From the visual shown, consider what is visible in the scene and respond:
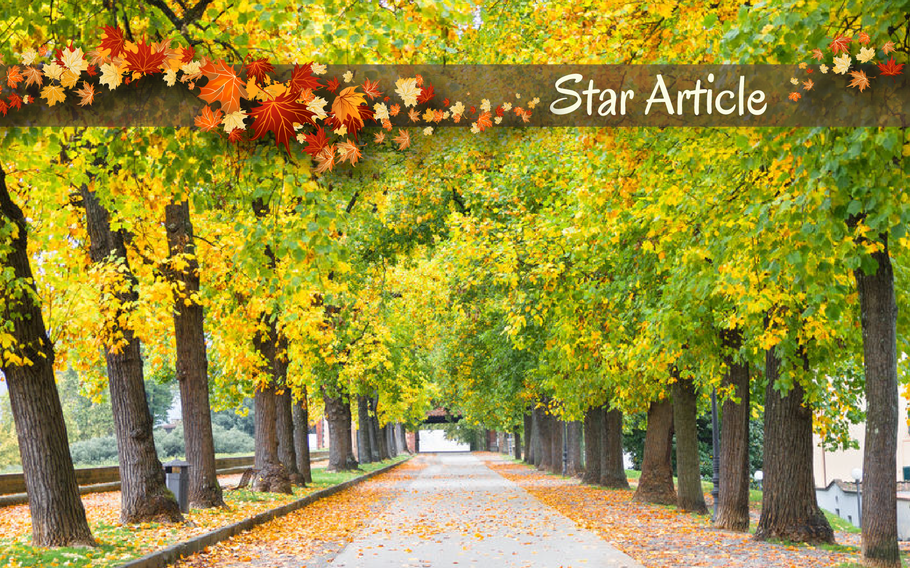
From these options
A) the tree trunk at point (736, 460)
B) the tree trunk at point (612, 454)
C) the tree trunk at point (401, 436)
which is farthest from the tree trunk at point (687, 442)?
the tree trunk at point (401, 436)

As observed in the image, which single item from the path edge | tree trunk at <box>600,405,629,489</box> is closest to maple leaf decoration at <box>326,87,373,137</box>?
the path edge

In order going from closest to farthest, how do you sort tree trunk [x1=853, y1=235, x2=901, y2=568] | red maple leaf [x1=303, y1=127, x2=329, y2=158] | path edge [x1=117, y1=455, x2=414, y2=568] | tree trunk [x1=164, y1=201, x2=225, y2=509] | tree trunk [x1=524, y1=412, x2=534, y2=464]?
red maple leaf [x1=303, y1=127, x2=329, y2=158]
tree trunk [x1=853, y1=235, x2=901, y2=568]
path edge [x1=117, y1=455, x2=414, y2=568]
tree trunk [x1=164, y1=201, x2=225, y2=509]
tree trunk [x1=524, y1=412, x2=534, y2=464]

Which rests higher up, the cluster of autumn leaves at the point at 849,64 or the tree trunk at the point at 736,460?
the cluster of autumn leaves at the point at 849,64

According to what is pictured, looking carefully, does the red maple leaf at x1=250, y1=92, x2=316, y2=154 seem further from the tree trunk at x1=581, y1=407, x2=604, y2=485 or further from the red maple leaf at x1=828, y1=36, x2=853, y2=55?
the tree trunk at x1=581, y1=407, x2=604, y2=485

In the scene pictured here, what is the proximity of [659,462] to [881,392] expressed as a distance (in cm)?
1281

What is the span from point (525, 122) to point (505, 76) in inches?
24.9

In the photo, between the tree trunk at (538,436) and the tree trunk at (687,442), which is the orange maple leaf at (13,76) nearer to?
the tree trunk at (687,442)

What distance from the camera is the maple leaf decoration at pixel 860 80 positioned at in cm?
635

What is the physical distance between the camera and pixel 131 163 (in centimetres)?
823

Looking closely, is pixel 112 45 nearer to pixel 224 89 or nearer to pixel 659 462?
pixel 224 89

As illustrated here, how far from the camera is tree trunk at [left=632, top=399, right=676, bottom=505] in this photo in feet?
70.4

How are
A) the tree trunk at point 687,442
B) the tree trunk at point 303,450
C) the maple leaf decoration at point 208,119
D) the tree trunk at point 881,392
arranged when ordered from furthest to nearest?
the tree trunk at point 303,450
the tree trunk at point 687,442
the tree trunk at point 881,392
the maple leaf decoration at point 208,119

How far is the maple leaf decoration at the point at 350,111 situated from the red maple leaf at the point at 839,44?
10.9ft

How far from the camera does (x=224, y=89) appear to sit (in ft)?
20.2
